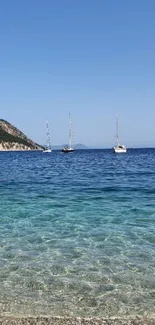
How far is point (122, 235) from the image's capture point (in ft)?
60.4

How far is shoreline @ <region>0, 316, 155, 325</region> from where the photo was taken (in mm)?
9008

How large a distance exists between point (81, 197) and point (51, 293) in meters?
21.0

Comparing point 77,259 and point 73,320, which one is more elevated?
point 73,320

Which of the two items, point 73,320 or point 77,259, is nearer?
point 73,320

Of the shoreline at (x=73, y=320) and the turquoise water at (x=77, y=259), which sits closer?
the shoreline at (x=73, y=320)

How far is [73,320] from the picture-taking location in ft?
30.1

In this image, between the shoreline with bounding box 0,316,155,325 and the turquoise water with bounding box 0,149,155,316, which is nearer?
the shoreline with bounding box 0,316,155,325

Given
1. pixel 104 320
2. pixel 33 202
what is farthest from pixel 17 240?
pixel 33 202

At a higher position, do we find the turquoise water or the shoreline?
the shoreline

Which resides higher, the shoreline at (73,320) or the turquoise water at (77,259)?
the shoreline at (73,320)

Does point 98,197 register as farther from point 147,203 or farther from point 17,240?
point 17,240

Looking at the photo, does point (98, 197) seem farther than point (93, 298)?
Yes

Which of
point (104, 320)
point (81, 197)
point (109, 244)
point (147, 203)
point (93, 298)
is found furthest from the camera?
point (81, 197)

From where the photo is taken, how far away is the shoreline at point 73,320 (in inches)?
355
